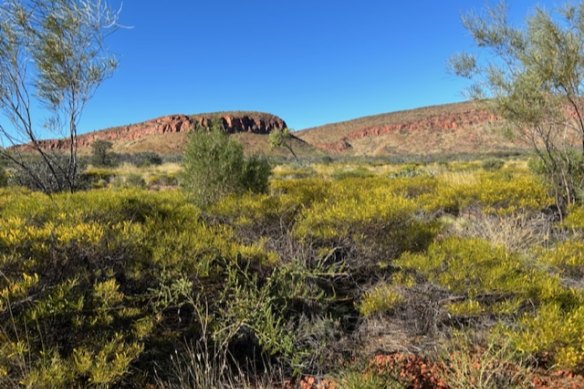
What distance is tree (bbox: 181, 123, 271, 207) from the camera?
6.58 metres

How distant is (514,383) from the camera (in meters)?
2.87

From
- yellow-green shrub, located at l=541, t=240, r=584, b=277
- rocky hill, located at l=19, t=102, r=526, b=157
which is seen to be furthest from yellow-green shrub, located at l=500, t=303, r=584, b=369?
rocky hill, located at l=19, t=102, r=526, b=157

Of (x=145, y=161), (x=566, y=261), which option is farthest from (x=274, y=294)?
(x=145, y=161)

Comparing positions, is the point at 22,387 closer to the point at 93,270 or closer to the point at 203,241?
the point at 93,270

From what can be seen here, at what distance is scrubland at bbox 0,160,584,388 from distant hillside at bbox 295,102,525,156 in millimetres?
71209

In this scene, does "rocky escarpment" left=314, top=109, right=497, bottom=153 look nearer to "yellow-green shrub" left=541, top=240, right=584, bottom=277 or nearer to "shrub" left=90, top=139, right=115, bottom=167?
"shrub" left=90, top=139, right=115, bottom=167

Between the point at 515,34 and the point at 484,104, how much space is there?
1535 millimetres

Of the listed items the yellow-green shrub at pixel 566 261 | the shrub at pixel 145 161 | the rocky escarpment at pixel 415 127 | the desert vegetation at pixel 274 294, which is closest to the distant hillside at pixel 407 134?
the rocky escarpment at pixel 415 127

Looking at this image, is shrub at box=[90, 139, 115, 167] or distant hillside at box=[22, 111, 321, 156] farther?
distant hillside at box=[22, 111, 321, 156]

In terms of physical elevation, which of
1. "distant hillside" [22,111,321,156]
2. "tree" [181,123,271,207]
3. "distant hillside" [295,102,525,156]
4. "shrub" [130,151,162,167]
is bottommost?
"tree" [181,123,271,207]

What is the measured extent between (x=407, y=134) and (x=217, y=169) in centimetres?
8363

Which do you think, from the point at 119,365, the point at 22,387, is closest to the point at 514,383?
the point at 119,365

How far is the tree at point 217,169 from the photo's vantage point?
658 cm

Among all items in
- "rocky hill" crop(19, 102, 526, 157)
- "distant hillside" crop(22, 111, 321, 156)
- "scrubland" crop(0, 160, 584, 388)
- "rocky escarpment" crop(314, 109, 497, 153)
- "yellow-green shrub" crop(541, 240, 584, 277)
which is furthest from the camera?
"rocky escarpment" crop(314, 109, 497, 153)
